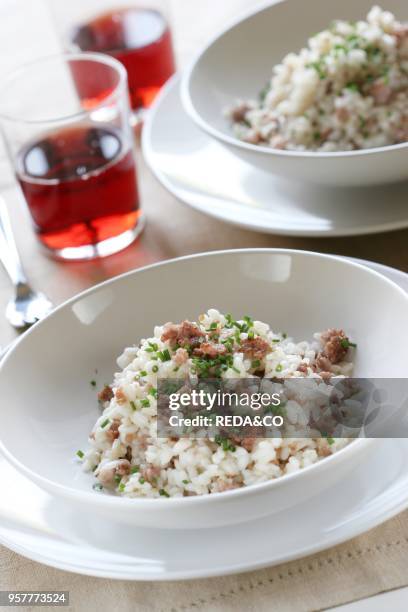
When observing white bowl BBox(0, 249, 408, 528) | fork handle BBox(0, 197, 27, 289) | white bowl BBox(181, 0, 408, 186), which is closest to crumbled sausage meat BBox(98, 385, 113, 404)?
white bowl BBox(0, 249, 408, 528)

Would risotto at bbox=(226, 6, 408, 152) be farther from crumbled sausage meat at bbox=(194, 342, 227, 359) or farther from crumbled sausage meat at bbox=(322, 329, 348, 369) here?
crumbled sausage meat at bbox=(194, 342, 227, 359)

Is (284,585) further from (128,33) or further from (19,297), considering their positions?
(128,33)

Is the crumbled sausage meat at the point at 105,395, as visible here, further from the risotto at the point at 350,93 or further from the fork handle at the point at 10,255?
the risotto at the point at 350,93

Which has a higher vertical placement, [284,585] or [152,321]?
[152,321]

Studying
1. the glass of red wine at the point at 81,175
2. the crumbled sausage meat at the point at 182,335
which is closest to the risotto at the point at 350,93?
the glass of red wine at the point at 81,175

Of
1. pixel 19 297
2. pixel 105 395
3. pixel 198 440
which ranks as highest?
pixel 198 440

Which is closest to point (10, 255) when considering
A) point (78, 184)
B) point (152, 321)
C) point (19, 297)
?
point (19, 297)

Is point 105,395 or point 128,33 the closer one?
point 105,395
